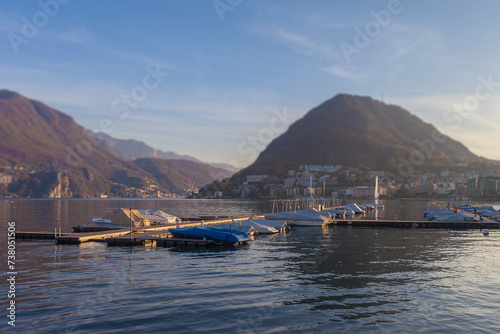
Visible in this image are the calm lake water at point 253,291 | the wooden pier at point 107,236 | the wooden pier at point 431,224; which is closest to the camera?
the calm lake water at point 253,291

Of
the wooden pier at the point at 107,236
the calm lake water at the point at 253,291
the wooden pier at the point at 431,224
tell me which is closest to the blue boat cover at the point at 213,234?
the wooden pier at the point at 107,236

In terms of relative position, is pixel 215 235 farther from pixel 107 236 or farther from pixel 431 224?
pixel 431 224

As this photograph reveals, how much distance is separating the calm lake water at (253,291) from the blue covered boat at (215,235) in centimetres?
412

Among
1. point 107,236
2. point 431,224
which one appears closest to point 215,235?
point 107,236

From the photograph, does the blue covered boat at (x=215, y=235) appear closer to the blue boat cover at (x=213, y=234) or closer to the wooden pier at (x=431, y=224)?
the blue boat cover at (x=213, y=234)

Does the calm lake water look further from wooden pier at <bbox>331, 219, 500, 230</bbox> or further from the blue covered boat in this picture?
wooden pier at <bbox>331, 219, 500, 230</bbox>

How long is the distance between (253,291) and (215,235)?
21.1 m

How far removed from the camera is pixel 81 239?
44.1 metres

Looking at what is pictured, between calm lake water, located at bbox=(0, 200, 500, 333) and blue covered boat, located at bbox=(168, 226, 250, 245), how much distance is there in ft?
13.5

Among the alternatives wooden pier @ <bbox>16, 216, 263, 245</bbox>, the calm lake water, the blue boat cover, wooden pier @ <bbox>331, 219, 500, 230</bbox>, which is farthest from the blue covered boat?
wooden pier @ <bbox>331, 219, 500, 230</bbox>

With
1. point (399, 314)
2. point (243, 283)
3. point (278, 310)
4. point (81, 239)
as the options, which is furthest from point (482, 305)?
point (81, 239)

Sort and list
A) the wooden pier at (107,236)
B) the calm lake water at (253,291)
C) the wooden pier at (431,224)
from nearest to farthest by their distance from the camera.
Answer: the calm lake water at (253,291)
the wooden pier at (107,236)
the wooden pier at (431,224)

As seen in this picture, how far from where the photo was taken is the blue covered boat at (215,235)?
43.7 m

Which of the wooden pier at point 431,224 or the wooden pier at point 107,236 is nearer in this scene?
the wooden pier at point 107,236
